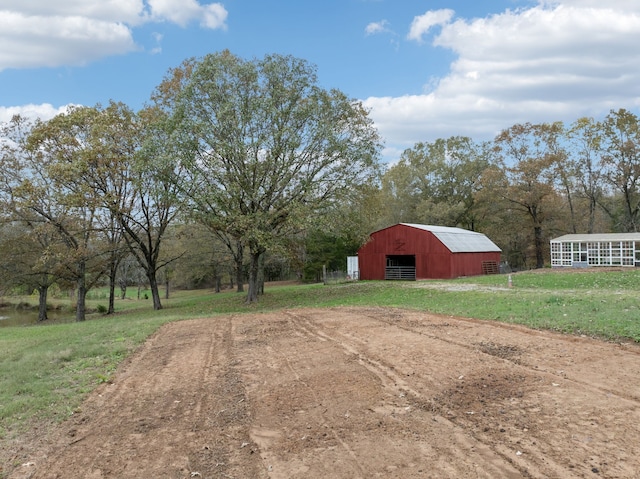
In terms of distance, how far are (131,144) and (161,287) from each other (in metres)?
45.4

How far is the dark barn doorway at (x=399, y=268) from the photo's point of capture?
36.9 meters

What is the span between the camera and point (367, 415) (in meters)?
5.62

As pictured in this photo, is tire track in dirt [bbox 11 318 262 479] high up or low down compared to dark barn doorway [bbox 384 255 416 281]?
down

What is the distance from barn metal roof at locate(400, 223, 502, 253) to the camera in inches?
1390

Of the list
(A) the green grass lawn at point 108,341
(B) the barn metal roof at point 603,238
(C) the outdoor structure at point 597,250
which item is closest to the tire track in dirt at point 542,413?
(A) the green grass lawn at point 108,341

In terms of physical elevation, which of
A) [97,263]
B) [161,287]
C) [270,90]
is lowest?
[161,287]

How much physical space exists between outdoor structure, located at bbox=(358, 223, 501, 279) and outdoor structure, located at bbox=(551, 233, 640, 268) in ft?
18.2

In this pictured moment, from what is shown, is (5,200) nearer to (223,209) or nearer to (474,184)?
(223,209)

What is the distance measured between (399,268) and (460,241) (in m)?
5.36

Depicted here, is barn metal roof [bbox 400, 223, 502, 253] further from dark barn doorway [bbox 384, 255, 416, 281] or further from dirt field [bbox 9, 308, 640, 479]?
dirt field [bbox 9, 308, 640, 479]

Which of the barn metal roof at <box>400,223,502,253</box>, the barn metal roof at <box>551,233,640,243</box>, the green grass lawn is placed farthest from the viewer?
the barn metal roof at <box>551,233,640,243</box>

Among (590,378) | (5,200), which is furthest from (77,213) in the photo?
(590,378)

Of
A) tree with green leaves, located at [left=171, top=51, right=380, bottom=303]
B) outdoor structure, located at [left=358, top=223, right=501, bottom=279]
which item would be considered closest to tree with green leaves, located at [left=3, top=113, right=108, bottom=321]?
tree with green leaves, located at [left=171, top=51, right=380, bottom=303]

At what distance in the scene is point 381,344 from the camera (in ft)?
31.5
